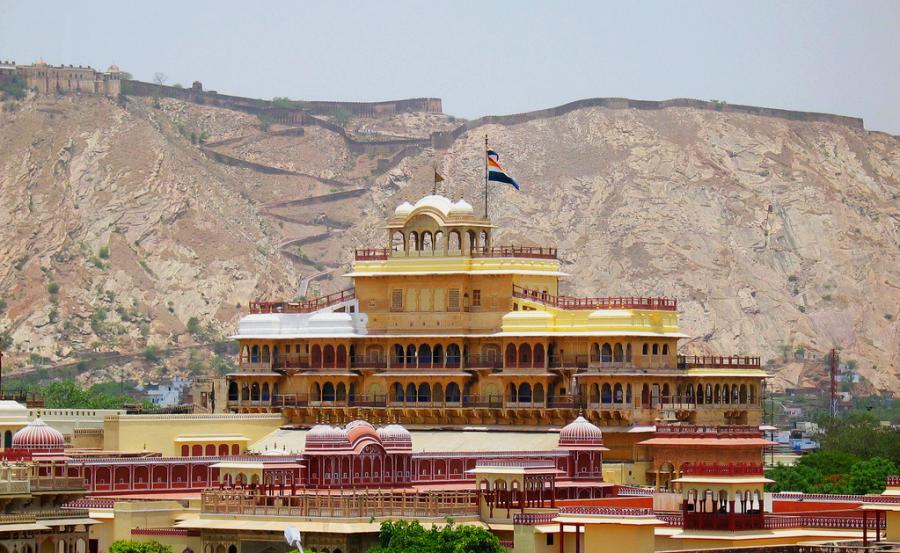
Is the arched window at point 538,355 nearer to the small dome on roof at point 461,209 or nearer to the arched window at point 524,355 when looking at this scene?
the arched window at point 524,355

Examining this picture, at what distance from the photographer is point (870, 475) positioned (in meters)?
109

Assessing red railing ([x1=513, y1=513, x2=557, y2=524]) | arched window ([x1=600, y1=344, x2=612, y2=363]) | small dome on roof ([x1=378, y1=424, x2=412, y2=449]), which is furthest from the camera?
arched window ([x1=600, y1=344, x2=612, y2=363])

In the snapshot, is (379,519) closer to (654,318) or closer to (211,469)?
(211,469)

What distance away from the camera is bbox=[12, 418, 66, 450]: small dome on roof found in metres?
84.4

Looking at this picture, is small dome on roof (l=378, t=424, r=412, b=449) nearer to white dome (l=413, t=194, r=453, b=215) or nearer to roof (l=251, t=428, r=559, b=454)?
roof (l=251, t=428, r=559, b=454)

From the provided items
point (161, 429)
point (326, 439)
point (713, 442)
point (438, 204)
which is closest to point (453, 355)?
point (438, 204)

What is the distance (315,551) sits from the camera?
7875 centimetres

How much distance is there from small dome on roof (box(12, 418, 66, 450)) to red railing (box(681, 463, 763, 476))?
19653 mm

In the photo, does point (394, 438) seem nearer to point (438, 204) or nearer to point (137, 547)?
point (137, 547)

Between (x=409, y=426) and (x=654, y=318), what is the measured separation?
10450 millimetres

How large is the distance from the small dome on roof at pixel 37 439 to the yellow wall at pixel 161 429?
613 inches


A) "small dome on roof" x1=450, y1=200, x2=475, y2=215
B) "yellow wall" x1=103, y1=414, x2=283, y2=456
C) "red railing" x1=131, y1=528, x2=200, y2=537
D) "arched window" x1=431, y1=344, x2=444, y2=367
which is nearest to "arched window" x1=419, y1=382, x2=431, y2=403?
"arched window" x1=431, y1=344, x2=444, y2=367

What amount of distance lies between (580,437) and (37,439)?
61.1 feet

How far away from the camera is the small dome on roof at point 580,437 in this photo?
92062mm
